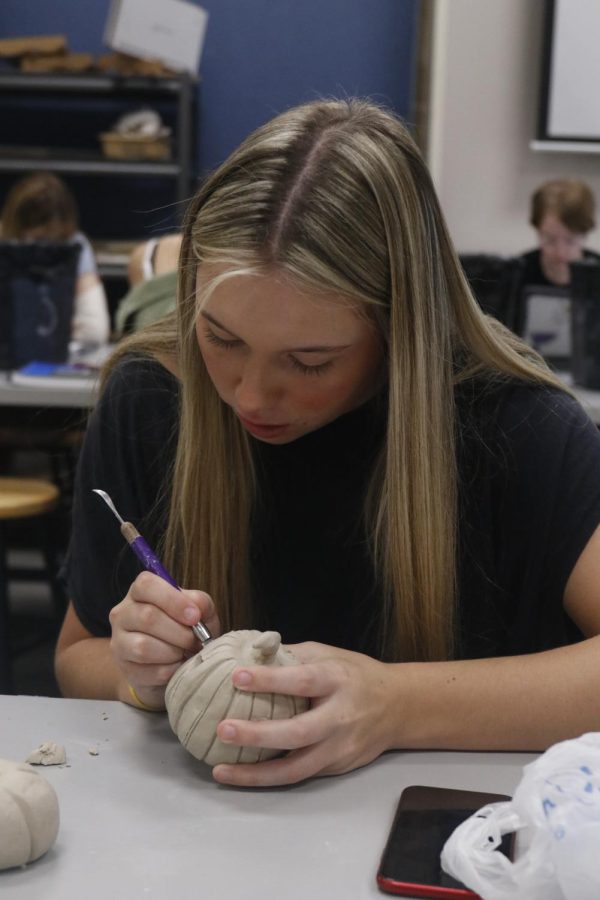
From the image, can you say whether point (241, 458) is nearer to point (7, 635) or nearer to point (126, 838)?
point (126, 838)

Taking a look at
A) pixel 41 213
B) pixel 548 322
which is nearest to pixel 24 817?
pixel 548 322

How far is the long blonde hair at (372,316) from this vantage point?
38.8 inches

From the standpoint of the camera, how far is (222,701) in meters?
0.83

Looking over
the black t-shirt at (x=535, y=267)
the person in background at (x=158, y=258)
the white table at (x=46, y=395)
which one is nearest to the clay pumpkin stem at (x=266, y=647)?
the white table at (x=46, y=395)

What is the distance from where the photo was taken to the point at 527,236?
5.05 metres

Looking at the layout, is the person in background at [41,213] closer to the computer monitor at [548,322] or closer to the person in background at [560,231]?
the person in background at [560,231]

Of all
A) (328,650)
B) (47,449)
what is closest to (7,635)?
(47,449)

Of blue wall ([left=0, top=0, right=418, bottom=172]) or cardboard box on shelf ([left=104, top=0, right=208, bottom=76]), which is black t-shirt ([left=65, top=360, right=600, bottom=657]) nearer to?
cardboard box on shelf ([left=104, top=0, right=208, bottom=76])

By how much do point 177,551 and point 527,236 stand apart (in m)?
4.17

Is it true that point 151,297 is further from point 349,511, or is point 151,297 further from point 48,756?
point 48,756

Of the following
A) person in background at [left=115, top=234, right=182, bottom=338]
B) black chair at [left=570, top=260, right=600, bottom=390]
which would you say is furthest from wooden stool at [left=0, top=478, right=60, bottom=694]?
black chair at [left=570, top=260, right=600, bottom=390]

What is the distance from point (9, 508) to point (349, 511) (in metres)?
1.58

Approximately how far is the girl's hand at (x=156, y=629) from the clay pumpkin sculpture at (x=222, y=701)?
4 cm

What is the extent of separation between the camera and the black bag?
2.72m
